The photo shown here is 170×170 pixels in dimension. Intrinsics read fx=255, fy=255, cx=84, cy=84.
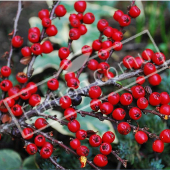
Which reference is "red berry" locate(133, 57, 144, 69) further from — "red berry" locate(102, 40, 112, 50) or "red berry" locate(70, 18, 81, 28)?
"red berry" locate(70, 18, 81, 28)

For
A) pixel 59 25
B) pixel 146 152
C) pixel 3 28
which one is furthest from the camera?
pixel 3 28

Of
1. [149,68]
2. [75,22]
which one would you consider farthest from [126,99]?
[75,22]

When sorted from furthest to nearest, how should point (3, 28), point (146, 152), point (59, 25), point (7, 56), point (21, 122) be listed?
point (3, 28) < point (59, 25) < point (146, 152) < point (7, 56) < point (21, 122)

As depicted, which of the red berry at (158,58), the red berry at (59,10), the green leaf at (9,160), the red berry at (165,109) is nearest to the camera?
the red berry at (165,109)

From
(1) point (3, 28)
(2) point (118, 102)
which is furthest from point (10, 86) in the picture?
(1) point (3, 28)

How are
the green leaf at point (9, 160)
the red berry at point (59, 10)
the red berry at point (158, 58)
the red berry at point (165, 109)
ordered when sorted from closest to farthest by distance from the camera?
the red berry at point (165, 109), the red berry at point (158, 58), the red berry at point (59, 10), the green leaf at point (9, 160)

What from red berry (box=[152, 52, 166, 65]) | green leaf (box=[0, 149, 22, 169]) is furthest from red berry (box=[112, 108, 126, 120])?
green leaf (box=[0, 149, 22, 169])

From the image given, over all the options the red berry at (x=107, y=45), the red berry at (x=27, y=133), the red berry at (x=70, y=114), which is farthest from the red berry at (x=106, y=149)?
the red berry at (x=107, y=45)

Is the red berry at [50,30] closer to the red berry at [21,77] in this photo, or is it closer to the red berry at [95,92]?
the red berry at [21,77]

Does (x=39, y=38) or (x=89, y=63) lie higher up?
(x=39, y=38)

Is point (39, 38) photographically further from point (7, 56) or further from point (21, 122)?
point (21, 122)
